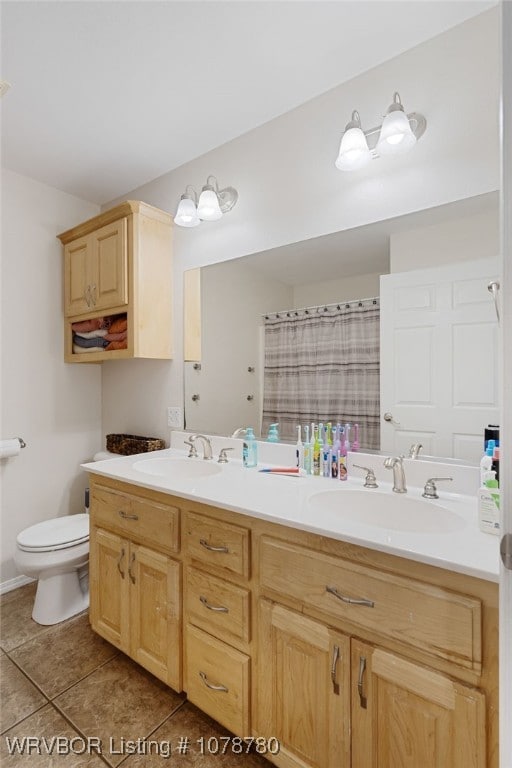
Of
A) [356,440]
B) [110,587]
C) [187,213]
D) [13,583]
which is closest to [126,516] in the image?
[110,587]

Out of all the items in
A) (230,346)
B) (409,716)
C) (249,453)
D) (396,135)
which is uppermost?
(396,135)

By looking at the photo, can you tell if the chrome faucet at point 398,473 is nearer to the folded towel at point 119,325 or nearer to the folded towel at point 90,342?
the folded towel at point 119,325

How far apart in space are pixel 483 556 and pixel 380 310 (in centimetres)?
96

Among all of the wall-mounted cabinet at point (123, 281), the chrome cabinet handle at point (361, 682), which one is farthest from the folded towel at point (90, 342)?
the chrome cabinet handle at point (361, 682)

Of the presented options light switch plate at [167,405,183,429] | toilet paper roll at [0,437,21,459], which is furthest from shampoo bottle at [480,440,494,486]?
toilet paper roll at [0,437,21,459]

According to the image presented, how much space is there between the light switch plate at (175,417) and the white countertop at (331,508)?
38 centimetres

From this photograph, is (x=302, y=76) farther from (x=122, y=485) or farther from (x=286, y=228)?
(x=122, y=485)

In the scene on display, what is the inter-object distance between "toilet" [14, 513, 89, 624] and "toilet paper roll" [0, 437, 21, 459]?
445mm

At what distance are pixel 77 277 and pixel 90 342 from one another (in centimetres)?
41

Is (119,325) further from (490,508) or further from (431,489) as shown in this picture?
(490,508)

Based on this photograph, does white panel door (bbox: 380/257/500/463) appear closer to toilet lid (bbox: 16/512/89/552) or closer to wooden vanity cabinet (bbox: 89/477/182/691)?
wooden vanity cabinet (bbox: 89/477/182/691)

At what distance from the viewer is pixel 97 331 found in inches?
91.4

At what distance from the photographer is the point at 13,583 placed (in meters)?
2.26

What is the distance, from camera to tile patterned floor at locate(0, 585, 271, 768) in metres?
1.25
